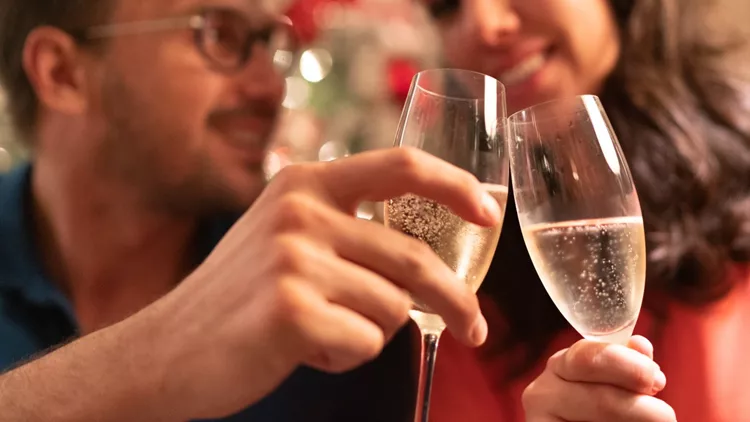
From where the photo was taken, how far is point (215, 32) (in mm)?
1441

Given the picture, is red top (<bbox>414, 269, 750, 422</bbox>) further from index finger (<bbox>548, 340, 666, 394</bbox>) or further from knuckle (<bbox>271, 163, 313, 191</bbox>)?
knuckle (<bbox>271, 163, 313, 191</bbox>)

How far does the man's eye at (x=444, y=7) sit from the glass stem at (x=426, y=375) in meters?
0.92

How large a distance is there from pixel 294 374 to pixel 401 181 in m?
0.80

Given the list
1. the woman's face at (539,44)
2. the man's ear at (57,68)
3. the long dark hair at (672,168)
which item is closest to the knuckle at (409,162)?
the long dark hair at (672,168)

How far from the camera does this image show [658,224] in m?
1.18

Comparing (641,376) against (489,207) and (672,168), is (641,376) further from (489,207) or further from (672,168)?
(672,168)

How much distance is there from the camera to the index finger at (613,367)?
59 centimetres

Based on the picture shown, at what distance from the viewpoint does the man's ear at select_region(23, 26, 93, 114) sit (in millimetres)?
1426

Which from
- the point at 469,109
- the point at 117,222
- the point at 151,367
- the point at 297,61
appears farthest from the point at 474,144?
the point at 297,61

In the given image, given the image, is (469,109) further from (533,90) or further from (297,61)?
(297,61)

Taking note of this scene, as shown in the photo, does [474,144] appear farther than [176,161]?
No

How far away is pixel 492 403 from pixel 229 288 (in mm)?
698

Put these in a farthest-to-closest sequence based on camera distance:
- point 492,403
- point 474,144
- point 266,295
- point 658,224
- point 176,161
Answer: point 176,161 → point 658,224 → point 492,403 → point 474,144 → point 266,295

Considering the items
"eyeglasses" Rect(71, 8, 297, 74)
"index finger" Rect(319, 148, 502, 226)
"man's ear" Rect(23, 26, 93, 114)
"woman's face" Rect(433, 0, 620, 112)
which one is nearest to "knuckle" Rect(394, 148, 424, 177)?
"index finger" Rect(319, 148, 502, 226)
